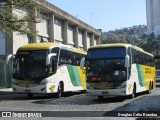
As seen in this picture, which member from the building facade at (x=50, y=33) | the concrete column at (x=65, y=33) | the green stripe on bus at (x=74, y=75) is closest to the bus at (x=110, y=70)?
the green stripe on bus at (x=74, y=75)

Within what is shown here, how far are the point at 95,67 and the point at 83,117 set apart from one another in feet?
27.0

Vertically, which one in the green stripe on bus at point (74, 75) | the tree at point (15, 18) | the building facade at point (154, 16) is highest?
the building facade at point (154, 16)

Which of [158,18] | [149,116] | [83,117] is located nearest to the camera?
[149,116]

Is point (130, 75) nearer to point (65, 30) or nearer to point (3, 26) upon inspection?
point (3, 26)

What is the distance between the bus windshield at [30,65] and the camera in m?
22.8

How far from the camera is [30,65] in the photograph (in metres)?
23.1

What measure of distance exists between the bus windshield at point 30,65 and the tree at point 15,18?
224 centimetres

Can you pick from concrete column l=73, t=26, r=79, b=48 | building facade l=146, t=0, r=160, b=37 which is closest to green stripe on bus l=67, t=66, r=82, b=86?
concrete column l=73, t=26, r=79, b=48

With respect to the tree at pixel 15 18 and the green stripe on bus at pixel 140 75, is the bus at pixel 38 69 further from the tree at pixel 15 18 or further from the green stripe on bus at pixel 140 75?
the green stripe on bus at pixel 140 75

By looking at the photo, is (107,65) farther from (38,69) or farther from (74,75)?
(74,75)

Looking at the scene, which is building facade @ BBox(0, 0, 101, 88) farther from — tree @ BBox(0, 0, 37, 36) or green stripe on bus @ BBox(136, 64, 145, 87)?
green stripe on bus @ BBox(136, 64, 145, 87)

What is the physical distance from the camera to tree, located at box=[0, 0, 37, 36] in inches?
955

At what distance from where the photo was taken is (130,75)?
69.6ft

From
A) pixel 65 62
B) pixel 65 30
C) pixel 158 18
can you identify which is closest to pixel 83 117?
pixel 65 62
